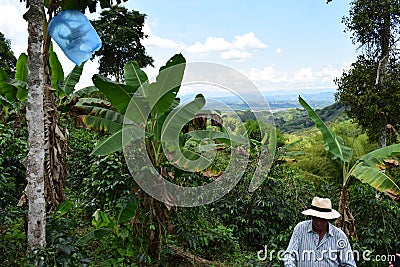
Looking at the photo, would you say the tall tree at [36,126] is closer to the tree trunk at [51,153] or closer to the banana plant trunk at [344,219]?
the tree trunk at [51,153]

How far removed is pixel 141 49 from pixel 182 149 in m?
15.8

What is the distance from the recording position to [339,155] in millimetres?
5043

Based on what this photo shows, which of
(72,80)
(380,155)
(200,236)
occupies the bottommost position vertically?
(200,236)

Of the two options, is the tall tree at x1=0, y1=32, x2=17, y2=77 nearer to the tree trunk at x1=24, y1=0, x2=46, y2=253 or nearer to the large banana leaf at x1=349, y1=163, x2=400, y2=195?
the tree trunk at x1=24, y1=0, x2=46, y2=253

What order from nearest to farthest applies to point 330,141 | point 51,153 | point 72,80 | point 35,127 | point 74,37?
point 35,127 → point 74,37 → point 51,153 → point 330,141 → point 72,80

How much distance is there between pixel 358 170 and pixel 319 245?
6.38 ft

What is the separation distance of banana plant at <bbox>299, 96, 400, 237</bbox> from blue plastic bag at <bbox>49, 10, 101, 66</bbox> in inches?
109

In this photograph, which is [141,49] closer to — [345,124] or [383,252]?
[345,124]

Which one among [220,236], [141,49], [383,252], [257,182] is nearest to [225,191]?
[257,182]

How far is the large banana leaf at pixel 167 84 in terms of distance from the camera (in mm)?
3908

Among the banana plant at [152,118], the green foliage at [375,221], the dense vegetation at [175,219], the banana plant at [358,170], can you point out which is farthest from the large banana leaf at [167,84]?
the green foliage at [375,221]

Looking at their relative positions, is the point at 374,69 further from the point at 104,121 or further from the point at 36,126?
the point at 36,126

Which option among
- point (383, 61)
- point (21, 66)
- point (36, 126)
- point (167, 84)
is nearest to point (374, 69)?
point (383, 61)

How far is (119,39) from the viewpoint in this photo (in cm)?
1819
